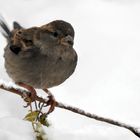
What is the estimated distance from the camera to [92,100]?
3.87 metres

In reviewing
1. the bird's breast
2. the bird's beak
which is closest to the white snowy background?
the bird's breast

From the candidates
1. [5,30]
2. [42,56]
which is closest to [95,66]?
[5,30]

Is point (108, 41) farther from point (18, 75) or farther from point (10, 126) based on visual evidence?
point (10, 126)

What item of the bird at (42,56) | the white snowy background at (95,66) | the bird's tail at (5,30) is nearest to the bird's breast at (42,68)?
the bird at (42,56)

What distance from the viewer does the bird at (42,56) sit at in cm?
333

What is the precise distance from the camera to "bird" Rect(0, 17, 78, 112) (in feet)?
10.9

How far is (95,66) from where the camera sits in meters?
4.28

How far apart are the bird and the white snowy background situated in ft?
0.61

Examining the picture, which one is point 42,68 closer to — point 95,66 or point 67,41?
point 67,41

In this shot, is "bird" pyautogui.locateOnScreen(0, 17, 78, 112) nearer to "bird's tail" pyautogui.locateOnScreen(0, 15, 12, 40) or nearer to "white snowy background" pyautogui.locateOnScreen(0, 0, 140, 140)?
"white snowy background" pyautogui.locateOnScreen(0, 0, 140, 140)

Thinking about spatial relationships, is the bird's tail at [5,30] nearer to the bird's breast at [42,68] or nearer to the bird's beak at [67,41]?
the bird's breast at [42,68]

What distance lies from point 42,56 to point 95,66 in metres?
0.96

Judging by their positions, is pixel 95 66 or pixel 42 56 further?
pixel 95 66

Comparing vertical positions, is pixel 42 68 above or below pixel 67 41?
below
